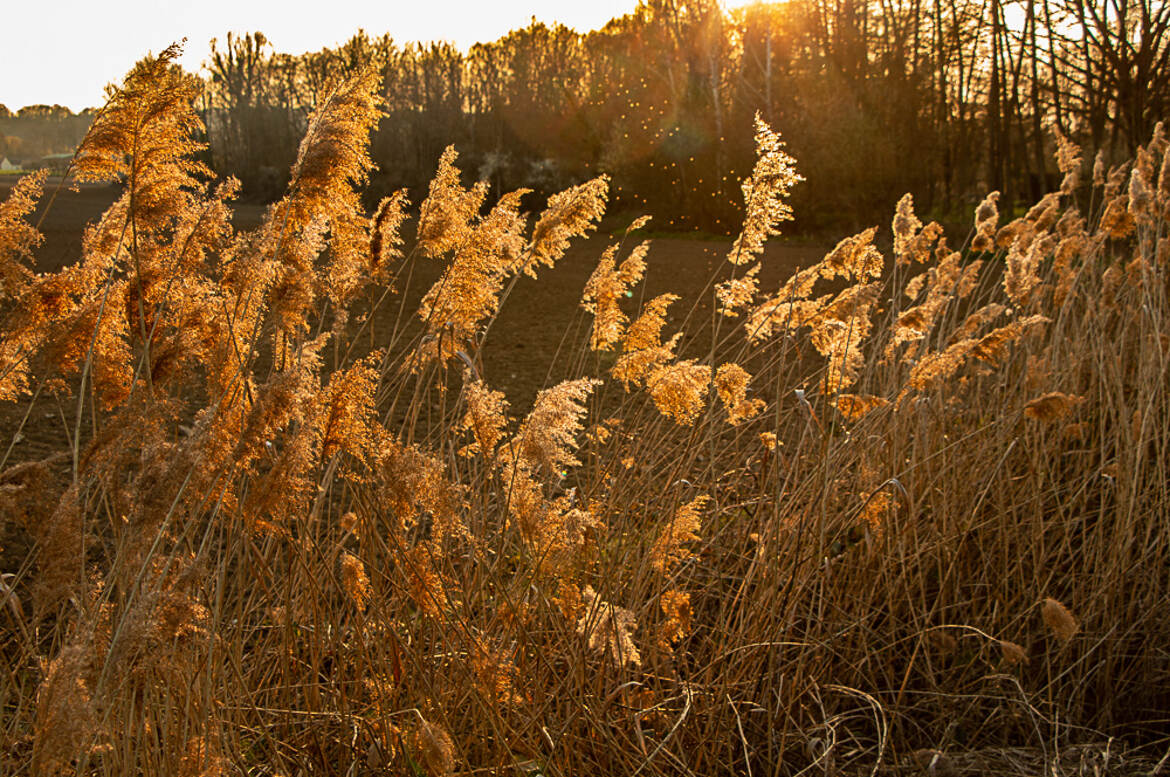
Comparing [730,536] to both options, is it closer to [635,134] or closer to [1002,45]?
[1002,45]

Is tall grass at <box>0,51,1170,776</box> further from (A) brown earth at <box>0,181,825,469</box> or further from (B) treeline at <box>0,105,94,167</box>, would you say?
(B) treeline at <box>0,105,94,167</box>

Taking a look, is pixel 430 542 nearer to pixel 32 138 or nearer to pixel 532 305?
pixel 532 305

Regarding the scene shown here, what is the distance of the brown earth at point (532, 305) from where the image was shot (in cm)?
432

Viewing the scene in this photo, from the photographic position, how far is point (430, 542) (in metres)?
1.83

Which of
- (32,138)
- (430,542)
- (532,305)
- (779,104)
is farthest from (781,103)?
(32,138)

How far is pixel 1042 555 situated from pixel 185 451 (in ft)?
7.99

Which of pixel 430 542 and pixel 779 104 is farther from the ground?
pixel 779 104

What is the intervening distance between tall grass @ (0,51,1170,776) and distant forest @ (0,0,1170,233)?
7.44 meters

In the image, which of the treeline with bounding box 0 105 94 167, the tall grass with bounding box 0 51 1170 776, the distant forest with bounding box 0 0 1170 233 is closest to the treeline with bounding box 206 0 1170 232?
the distant forest with bounding box 0 0 1170 233

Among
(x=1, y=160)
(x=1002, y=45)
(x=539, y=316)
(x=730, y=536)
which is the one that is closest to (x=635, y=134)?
(x=1002, y=45)

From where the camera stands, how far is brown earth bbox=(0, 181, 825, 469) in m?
4.32

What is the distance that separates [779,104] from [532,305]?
12531mm

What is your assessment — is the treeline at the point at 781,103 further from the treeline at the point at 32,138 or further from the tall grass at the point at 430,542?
the treeline at the point at 32,138

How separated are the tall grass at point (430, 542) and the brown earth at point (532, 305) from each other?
26 cm
